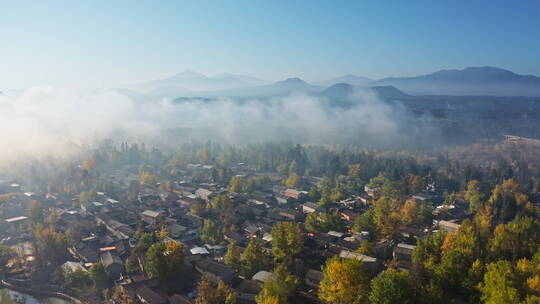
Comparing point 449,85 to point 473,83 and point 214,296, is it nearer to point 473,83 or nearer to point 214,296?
point 473,83

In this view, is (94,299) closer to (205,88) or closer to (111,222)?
(111,222)

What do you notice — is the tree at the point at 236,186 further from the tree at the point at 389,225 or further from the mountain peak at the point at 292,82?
the mountain peak at the point at 292,82

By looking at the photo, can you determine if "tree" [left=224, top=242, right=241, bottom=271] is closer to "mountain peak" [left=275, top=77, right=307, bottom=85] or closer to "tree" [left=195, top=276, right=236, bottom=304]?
"tree" [left=195, top=276, right=236, bottom=304]

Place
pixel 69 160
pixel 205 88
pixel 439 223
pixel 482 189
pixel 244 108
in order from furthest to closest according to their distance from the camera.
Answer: pixel 205 88
pixel 244 108
pixel 69 160
pixel 482 189
pixel 439 223

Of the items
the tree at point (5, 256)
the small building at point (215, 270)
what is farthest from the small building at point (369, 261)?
the tree at point (5, 256)

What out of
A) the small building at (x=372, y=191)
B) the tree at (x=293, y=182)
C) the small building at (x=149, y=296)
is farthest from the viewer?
the tree at (x=293, y=182)

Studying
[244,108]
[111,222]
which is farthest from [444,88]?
[111,222]

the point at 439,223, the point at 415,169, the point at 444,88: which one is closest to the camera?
the point at 439,223
